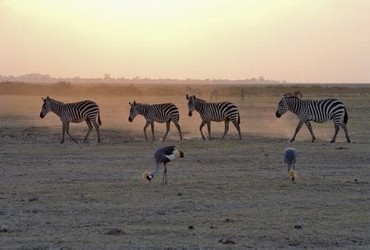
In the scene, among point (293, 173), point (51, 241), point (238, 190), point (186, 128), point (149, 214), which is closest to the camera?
point (51, 241)

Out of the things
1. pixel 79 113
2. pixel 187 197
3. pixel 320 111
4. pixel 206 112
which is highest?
pixel 320 111

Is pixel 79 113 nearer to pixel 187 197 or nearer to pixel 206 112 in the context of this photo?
pixel 206 112

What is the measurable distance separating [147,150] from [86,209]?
1013cm

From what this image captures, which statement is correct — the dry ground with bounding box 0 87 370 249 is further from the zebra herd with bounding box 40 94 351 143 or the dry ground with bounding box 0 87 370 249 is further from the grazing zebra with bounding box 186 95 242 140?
the grazing zebra with bounding box 186 95 242 140

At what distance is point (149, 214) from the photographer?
1114 cm

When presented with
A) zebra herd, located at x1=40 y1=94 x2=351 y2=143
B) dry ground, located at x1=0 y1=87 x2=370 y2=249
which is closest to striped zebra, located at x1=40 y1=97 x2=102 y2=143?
zebra herd, located at x1=40 y1=94 x2=351 y2=143

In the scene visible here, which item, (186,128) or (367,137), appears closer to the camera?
(367,137)

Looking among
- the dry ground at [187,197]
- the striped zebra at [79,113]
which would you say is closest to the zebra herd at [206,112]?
the striped zebra at [79,113]

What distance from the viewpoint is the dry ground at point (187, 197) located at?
31.1ft

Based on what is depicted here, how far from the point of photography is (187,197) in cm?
1276

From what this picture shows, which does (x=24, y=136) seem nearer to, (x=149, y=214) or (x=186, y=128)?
(x=186, y=128)

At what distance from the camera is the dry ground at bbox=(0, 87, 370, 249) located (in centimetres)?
947

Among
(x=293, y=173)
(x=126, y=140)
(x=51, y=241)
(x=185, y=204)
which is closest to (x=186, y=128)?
(x=126, y=140)

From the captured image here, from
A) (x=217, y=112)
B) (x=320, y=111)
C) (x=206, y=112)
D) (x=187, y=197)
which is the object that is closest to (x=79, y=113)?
(x=206, y=112)
